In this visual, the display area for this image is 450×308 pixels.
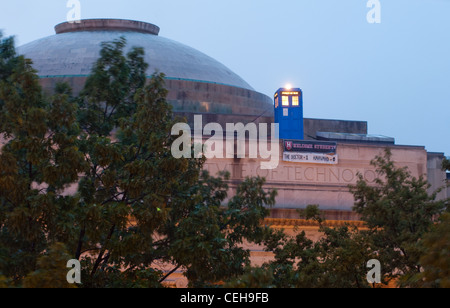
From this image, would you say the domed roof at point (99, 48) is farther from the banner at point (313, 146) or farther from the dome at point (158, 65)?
the banner at point (313, 146)

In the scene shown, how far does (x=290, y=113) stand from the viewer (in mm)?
32188

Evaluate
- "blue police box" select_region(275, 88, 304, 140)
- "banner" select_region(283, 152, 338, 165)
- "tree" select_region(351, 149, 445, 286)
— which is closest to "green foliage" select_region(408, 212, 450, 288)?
"tree" select_region(351, 149, 445, 286)

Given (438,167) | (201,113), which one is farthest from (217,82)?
(438,167)

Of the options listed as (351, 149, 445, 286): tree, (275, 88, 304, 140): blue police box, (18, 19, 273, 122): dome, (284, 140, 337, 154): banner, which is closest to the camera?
(351, 149, 445, 286): tree

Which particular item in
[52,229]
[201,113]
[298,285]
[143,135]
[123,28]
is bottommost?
[298,285]

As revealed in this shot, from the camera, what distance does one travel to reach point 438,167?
33.2m

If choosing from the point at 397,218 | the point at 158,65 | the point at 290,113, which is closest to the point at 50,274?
the point at 397,218

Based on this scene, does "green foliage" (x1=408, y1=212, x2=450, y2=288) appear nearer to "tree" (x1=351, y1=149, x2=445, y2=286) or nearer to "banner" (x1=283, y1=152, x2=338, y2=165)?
"tree" (x1=351, y1=149, x2=445, y2=286)

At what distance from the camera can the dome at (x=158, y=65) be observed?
1439 inches

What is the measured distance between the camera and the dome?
3656 cm

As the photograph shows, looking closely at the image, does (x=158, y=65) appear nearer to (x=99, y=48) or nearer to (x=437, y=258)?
(x=99, y=48)

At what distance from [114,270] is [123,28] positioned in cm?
3044

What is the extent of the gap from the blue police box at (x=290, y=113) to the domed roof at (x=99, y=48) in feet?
25.0
